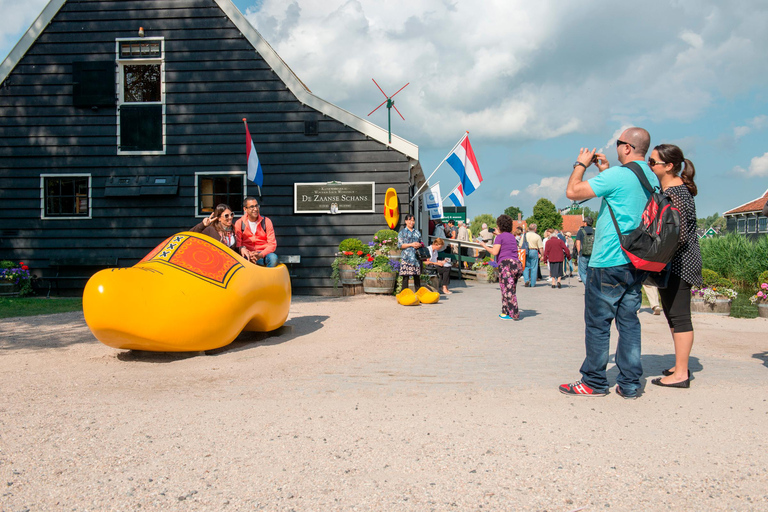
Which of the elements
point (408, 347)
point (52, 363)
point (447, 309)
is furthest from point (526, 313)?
point (52, 363)

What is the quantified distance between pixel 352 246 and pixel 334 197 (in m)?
1.45

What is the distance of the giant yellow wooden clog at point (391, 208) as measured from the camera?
41.0 feet

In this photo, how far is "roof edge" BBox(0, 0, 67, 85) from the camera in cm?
1312

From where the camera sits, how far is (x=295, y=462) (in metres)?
2.91

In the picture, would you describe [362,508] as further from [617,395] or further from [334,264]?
[334,264]

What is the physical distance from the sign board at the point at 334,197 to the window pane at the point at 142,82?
4169mm

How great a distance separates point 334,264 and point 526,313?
4.69 m

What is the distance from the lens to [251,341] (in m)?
6.73

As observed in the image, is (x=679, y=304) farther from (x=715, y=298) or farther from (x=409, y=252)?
(x=409, y=252)

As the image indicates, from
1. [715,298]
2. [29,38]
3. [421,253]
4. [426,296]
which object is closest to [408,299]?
[426,296]

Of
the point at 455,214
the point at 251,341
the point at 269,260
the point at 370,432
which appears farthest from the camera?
the point at 455,214

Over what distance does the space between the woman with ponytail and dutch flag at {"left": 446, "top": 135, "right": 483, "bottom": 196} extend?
9.00 m

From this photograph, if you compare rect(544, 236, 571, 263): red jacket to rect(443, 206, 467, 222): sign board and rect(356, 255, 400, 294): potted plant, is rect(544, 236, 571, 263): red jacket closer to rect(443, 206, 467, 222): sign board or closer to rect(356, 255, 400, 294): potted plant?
rect(356, 255, 400, 294): potted plant

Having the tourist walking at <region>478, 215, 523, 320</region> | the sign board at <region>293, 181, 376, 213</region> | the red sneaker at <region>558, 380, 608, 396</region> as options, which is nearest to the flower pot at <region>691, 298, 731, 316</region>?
the tourist walking at <region>478, 215, 523, 320</region>
